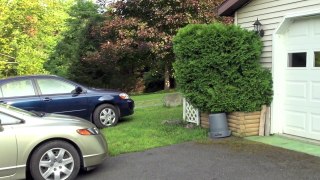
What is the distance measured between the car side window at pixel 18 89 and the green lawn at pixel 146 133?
81.4 inches

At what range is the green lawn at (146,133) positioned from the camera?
28.2 feet

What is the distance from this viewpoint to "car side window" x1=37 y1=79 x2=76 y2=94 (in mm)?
10567

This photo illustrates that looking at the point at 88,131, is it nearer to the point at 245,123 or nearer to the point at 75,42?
the point at 245,123

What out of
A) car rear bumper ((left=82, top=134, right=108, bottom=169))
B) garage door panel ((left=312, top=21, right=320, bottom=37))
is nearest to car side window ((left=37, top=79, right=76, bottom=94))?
car rear bumper ((left=82, top=134, right=108, bottom=169))

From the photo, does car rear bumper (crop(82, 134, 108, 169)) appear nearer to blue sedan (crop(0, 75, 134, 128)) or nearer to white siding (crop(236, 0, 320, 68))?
blue sedan (crop(0, 75, 134, 128))

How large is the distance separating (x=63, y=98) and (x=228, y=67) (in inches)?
166

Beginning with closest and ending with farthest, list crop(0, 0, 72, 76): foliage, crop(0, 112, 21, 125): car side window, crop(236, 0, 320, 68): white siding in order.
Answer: crop(0, 112, 21, 125): car side window → crop(236, 0, 320, 68): white siding → crop(0, 0, 72, 76): foliage

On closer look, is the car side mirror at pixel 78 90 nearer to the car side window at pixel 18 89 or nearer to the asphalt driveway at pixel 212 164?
the car side window at pixel 18 89

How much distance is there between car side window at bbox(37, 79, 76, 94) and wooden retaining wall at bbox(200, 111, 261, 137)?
4.23 meters

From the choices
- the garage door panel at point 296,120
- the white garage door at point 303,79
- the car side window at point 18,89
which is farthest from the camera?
the car side window at point 18,89

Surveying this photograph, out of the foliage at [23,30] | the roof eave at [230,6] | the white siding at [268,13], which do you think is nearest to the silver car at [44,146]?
the white siding at [268,13]

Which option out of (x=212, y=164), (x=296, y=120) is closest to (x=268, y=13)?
(x=296, y=120)

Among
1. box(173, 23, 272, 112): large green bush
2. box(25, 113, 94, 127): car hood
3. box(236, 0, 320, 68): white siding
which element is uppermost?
box(236, 0, 320, 68): white siding

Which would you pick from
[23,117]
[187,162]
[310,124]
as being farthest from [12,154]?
[310,124]
